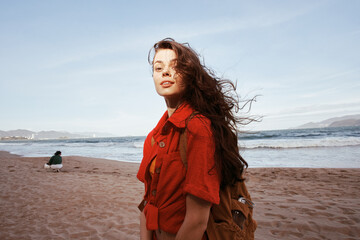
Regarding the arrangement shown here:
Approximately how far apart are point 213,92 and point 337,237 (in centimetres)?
319

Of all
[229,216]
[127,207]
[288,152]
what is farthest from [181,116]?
[288,152]

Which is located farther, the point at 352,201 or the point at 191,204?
the point at 352,201

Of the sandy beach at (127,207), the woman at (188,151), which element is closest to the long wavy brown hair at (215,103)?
the woman at (188,151)

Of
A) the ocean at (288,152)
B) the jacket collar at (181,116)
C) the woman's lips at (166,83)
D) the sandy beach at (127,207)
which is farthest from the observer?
the ocean at (288,152)

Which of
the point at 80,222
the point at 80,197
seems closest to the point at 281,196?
the point at 80,222

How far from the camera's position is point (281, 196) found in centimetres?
504

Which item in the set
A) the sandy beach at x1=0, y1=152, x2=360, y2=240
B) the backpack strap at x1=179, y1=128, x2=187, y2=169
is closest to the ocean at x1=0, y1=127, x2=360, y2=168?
the backpack strap at x1=179, y1=128, x2=187, y2=169

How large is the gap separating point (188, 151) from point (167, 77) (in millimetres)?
439

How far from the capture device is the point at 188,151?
0.90 meters

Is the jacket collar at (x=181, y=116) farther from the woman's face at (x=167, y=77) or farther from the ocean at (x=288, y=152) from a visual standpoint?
the ocean at (x=288, y=152)

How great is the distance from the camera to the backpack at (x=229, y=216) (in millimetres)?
961

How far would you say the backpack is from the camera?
0.96 meters

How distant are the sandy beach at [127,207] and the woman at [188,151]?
267 centimetres

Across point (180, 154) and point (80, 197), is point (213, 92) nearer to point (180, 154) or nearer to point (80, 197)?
point (180, 154)
